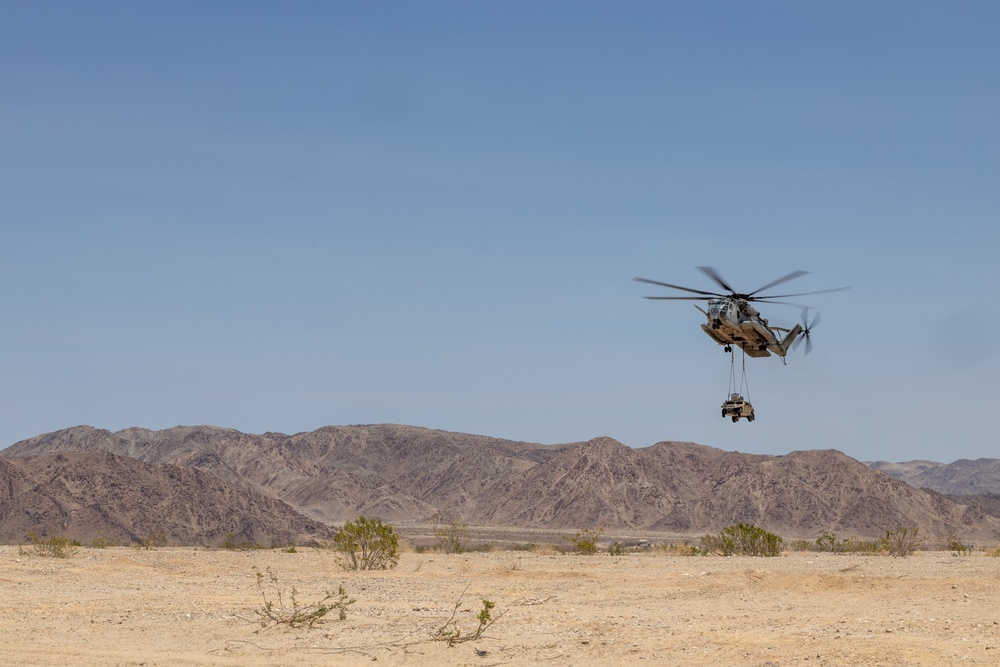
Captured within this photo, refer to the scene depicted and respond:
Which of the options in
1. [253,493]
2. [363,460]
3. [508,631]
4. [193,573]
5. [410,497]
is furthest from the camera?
[363,460]

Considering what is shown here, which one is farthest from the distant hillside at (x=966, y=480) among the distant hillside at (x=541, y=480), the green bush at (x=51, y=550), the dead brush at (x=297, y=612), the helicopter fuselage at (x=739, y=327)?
the dead brush at (x=297, y=612)

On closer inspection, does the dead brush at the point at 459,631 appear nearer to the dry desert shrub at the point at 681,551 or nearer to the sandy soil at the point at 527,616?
the sandy soil at the point at 527,616

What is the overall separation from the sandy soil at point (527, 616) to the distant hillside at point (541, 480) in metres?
71.2

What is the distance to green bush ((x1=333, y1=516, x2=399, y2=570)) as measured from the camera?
31.4 m

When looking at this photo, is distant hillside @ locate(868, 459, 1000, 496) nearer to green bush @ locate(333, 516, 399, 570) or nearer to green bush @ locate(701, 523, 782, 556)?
green bush @ locate(701, 523, 782, 556)

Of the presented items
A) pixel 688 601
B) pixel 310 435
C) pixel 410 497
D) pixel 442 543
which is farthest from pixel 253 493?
pixel 688 601

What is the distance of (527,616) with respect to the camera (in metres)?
19.8

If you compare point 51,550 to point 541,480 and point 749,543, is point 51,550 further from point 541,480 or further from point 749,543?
point 541,480

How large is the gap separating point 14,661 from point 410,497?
352 feet

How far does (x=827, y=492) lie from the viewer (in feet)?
335

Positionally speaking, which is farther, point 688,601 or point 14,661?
point 688,601

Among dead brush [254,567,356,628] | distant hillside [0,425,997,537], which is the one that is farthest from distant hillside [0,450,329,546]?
dead brush [254,567,356,628]

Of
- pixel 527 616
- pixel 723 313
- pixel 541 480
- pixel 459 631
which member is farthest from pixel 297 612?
pixel 541 480

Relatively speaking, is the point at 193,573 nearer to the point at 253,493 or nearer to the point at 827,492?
the point at 253,493
